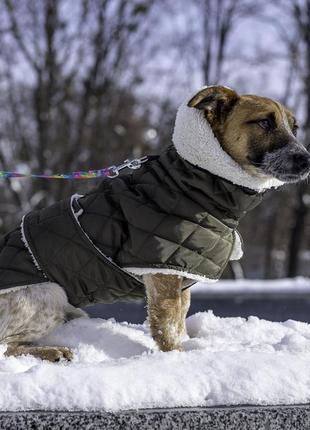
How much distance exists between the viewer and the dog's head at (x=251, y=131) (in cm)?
277

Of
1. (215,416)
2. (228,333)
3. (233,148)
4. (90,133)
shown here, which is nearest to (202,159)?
(233,148)

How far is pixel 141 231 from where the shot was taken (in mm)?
2725

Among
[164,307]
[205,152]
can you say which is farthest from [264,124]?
[164,307]

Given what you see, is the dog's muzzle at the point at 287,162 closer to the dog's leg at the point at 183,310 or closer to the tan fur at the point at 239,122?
the tan fur at the point at 239,122

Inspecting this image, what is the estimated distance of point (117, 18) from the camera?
43.5 ft

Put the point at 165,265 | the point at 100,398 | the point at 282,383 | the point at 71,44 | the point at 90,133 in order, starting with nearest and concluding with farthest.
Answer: the point at 100,398, the point at 282,383, the point at 165,265, the point at 71,44, the point at 90,133

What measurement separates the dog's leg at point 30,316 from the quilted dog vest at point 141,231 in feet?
0.20

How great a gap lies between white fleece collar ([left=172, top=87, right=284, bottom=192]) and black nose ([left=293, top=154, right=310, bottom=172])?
14 cm

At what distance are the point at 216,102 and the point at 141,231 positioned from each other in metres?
0.74

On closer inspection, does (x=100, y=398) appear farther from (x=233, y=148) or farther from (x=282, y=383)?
(x=233, y=148)

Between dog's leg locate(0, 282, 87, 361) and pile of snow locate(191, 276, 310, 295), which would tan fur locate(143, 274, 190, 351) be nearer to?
dog's leg locate(0, 282, 87, 361)

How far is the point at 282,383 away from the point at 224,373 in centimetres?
21

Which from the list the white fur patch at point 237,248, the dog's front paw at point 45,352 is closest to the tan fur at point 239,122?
the white fur patch at point 237,248

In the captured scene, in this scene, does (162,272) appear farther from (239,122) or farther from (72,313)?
(239,122)
